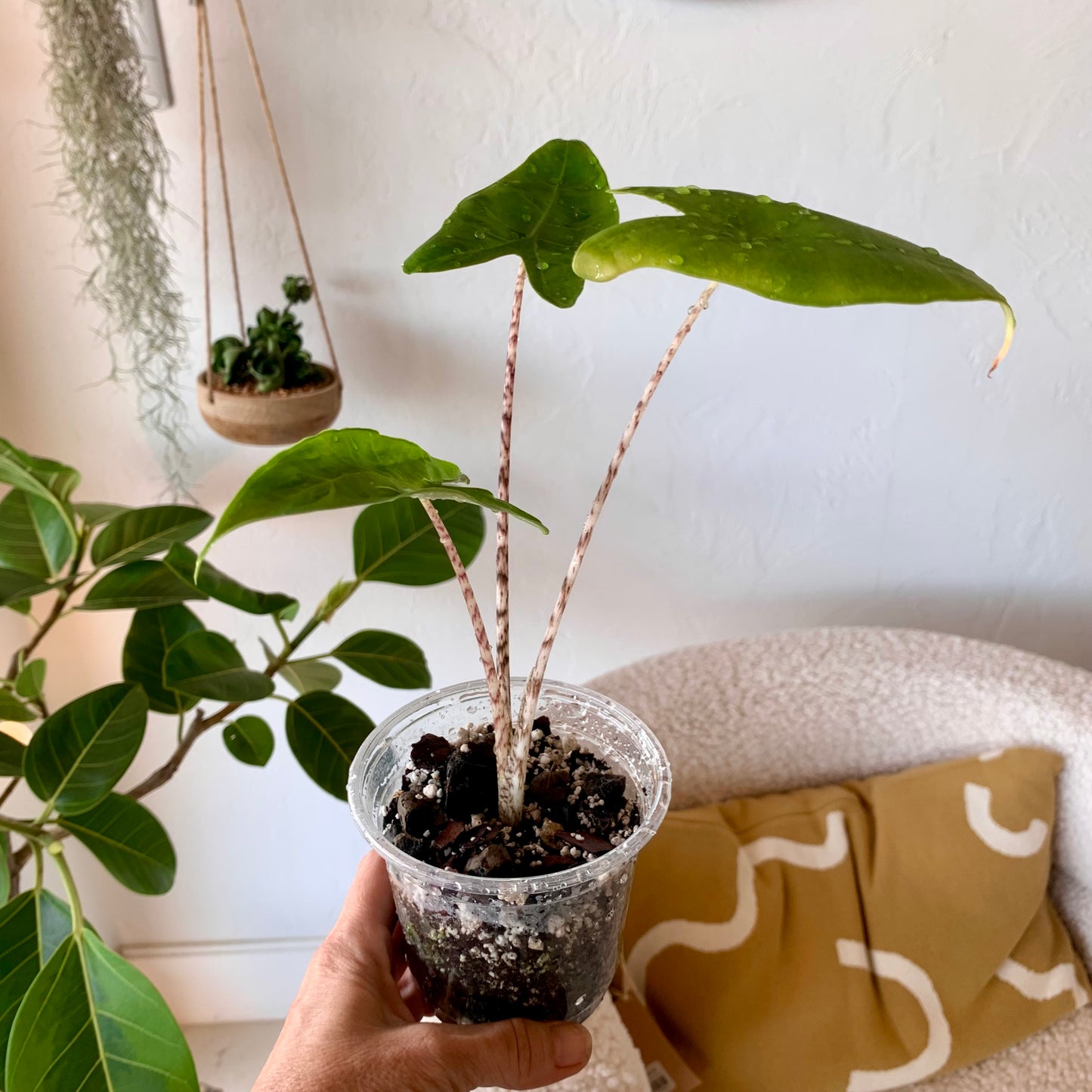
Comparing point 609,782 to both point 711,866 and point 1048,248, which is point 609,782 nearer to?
point 711,866

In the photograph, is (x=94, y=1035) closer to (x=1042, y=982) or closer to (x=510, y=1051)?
(x=510, y=1051)

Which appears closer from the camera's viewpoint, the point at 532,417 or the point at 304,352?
the point at 304,352

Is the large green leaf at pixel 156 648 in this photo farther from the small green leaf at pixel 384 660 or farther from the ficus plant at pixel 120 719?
the small green leaf at pixel 384 660

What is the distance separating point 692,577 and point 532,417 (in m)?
0.33

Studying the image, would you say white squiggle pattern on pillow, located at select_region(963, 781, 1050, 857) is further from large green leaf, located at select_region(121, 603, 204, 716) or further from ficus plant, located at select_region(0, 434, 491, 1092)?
large green leaf, located at select_region(121, 603, 204, 716)

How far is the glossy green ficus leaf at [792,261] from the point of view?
311mm

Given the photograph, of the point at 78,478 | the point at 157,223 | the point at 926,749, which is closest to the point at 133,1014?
the point at 78,478

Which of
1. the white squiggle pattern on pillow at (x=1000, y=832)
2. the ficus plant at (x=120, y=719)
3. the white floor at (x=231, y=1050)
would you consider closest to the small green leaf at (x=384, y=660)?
the ficus plant at (x=120, y=719)

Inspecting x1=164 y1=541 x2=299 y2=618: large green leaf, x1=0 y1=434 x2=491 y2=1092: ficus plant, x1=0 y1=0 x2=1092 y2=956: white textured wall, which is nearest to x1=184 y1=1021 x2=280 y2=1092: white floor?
x1=0 y1=0 x2=1092 y2=956: white textured wall

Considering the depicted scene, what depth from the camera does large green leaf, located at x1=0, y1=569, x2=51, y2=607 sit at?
0.79 meters

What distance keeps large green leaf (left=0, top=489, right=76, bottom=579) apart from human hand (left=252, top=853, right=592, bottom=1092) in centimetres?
46

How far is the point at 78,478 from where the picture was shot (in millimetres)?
864

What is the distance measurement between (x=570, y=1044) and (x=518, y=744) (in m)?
0.22

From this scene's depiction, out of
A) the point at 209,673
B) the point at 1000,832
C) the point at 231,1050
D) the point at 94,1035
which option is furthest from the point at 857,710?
the point at 231,1050
